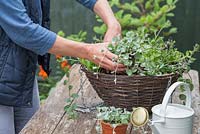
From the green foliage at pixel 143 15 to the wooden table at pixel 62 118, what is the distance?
1.34 meters

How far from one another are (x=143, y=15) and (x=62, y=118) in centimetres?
213

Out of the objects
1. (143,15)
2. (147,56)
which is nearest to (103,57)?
(147,56)

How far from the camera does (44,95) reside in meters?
3.66

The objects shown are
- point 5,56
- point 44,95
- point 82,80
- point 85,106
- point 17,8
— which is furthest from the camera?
point 44,95

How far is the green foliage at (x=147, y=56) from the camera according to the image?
1604mm

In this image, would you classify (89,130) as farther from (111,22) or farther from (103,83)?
(111,22)

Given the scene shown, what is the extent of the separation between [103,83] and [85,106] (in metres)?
0.22

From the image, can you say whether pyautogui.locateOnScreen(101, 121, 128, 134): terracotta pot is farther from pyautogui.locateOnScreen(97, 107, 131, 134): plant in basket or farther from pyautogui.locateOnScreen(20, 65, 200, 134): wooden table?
pyautogui.locateOnScreen(20, 65, 200, 134): wooden table

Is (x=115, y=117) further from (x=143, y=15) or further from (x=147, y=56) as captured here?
(x=143, y=15)

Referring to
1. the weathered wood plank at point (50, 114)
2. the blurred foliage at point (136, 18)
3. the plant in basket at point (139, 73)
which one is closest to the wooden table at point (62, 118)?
the weathered wood plank at point (50, 114)

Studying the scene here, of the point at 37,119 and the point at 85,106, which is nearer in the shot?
the point at 37,119

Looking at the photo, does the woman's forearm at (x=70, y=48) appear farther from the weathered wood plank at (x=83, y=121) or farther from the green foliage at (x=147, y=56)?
the weathered wood plank at (x=83, y=121)

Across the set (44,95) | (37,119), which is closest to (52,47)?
(37,119)

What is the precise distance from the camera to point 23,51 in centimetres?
173
